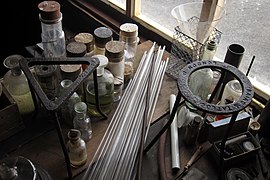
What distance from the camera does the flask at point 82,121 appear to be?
95 cm

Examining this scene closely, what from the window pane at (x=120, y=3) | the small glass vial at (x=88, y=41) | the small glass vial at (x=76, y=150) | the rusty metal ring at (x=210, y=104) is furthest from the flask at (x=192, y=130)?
the window pane at (x=120, y=3)

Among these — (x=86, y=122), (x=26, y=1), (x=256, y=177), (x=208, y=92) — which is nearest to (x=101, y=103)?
(x=86, y=122)

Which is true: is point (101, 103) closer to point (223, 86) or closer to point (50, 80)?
point (50, 80)

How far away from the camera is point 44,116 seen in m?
1.05

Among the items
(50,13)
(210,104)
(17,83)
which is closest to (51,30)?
(50,13)

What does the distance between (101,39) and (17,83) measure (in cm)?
33

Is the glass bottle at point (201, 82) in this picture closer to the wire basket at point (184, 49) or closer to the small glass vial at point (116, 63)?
the wire basket at point (184, 49)

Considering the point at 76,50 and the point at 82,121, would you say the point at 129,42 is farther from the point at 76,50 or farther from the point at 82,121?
the point at 82,121

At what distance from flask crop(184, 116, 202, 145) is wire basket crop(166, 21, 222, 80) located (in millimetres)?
284

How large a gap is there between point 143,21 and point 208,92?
0.56 meters

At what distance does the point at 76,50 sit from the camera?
1.03 meters

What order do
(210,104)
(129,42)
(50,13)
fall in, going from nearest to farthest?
1. (210,104)
2. (50,13)
3. (129,42)

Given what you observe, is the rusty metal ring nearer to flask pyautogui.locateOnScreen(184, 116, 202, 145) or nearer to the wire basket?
flask pyautogui.locateOnScreen(184, 116, 202, 145)

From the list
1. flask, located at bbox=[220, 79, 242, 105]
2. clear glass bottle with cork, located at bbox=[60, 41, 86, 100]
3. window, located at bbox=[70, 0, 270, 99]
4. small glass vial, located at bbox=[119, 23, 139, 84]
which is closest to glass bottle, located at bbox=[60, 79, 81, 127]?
clear glass bottle with cork, located at bbox=[60, 41, 86, 100]
